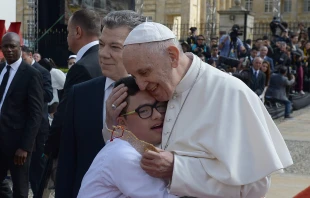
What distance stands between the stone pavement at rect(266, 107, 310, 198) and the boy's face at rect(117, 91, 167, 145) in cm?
536

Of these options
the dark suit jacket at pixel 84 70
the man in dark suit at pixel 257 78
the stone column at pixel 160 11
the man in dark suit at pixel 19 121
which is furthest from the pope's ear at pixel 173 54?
the stone column at pixel 160 11

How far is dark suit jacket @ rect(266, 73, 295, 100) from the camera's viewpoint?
17.5 metres

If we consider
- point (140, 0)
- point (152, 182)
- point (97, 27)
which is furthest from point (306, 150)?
point (140, 0)

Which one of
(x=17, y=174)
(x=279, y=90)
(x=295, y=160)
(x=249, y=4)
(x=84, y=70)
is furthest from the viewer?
(x=249, y=4)

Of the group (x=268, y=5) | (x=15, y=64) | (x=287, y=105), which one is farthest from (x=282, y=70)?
(x=268, y=5)

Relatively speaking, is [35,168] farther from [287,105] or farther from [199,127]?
[287,105]

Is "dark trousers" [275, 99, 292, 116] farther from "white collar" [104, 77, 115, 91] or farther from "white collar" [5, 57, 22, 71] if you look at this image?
"white collar" [104, 77, 115, 91]

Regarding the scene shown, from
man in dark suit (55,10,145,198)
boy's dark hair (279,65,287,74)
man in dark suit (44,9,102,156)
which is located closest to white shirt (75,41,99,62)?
man in dark suit (44,9,102,156)

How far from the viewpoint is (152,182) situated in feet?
8.41

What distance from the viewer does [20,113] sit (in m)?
6.52

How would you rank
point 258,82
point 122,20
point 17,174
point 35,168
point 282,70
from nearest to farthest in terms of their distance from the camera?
point 122,20 < point 17,174 < point 35,168 < point 258,82 < point 282,70

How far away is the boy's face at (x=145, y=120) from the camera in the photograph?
2.63 metres

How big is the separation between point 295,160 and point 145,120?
8.68 metres

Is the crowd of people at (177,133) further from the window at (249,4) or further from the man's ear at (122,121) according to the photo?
the window at (249,4)
